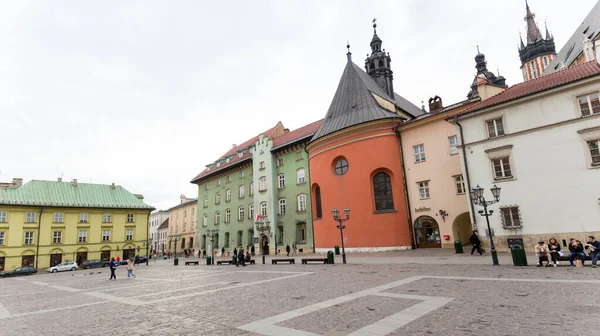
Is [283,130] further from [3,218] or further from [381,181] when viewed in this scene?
[3,218]

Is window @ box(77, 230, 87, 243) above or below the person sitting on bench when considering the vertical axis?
above

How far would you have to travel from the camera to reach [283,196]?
38.5 m

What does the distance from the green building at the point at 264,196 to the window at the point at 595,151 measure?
23.4 meters

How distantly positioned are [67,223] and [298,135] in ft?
116

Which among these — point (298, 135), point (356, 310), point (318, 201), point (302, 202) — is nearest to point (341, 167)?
point (318, 201)

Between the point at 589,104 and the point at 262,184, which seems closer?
the point at 589,104

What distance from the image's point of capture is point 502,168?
20.9 m

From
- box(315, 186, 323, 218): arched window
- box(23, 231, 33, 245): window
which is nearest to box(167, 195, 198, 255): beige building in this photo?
box(23, 231, 33, 245): window

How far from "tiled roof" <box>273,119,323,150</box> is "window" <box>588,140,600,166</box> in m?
23.4

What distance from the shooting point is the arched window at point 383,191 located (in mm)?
28125

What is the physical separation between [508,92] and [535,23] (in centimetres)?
6808

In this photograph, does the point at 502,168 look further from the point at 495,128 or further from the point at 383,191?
the point at 383,191

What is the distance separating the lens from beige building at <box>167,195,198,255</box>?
62.0 m

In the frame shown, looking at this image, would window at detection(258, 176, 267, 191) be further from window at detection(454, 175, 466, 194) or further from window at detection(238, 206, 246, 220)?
window at detection(454, 175, 466, 194)
